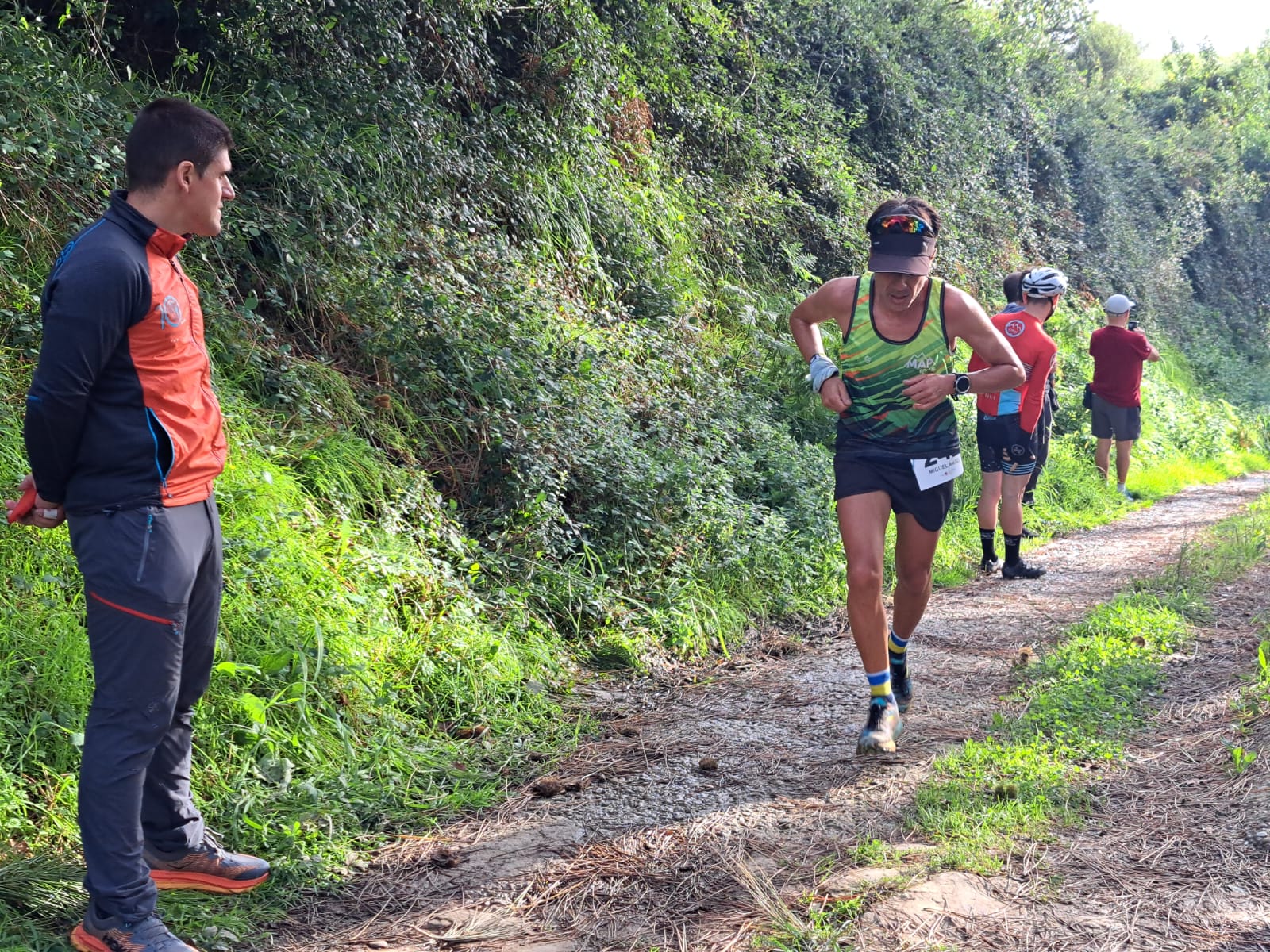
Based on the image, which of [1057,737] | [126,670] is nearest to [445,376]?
[126,670]

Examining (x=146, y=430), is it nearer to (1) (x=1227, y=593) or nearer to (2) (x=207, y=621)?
(2) (x=207, y=621)

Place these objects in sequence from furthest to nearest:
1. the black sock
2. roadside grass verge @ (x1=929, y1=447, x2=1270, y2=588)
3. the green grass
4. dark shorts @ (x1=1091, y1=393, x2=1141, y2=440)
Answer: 1. dark shorts @ (x1=1091, y1=393, x2=1141, y2=440)
2. roadside grass verge @ (x1=929, y1=447, x2=1270, y2=588)
3. the black sock
4. the green grass

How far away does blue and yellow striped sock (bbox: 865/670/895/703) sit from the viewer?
4664 mm

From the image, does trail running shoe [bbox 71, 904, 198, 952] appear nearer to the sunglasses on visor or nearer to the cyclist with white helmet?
the sunglasses on visor

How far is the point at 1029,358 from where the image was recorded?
7.99 metres

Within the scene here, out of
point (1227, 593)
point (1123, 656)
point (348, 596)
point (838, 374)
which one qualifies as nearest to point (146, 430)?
point (348, 596)

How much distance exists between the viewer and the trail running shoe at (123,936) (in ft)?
9.45

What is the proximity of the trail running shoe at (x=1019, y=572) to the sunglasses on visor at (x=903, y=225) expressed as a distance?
4.64 m

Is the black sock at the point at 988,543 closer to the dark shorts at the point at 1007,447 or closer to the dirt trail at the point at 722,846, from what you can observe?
the dark shorts at the point at 1007,447

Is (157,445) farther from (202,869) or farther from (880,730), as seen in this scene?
(880,730)

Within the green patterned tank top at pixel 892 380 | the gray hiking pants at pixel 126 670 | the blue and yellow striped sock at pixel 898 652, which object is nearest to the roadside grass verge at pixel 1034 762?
the blue and yellow striped sock at pixel 898 652

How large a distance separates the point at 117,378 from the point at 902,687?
3.73m

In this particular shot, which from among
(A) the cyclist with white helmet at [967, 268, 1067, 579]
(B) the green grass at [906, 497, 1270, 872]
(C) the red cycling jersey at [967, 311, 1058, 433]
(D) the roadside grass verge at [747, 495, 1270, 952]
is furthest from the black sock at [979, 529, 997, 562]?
(D) the roadside grass verge at [747, 495, 1270, 952]

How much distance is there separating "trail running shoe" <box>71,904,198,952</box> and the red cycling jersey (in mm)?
6562
